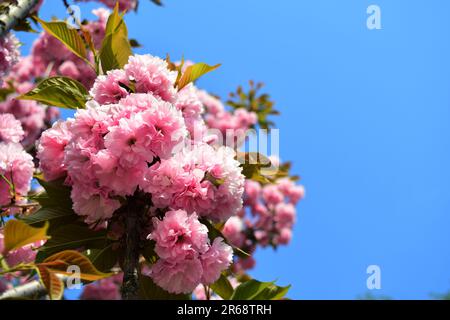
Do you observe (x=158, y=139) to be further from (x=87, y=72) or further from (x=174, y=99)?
(x=87, y=72)

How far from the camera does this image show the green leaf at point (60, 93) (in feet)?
5.46

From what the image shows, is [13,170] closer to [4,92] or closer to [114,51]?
[114,51]

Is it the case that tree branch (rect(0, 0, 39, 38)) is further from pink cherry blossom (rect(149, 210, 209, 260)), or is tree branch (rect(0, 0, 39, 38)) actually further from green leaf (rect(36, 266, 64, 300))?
green leaf (rect(36, 266, 64, 300))

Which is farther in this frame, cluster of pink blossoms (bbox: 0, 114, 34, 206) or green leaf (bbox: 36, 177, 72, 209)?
cluster of pink blossoms (bbox: 0, 114, 34, 206)

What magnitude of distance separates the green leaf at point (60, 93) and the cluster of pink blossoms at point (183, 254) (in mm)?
583

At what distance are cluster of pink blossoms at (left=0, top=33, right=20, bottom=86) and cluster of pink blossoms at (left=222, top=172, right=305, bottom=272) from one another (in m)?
4.42

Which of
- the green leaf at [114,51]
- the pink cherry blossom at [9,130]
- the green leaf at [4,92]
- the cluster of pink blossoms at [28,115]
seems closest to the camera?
the green leaf at [114,51]

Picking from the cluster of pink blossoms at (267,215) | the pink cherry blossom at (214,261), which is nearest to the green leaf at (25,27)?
the pink cherry blossom at (214,261)

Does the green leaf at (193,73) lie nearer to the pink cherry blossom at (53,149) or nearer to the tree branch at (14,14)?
the pink cherry blossom at (53,149)

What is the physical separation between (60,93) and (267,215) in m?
5.80

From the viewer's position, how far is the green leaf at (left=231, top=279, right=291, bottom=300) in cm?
153

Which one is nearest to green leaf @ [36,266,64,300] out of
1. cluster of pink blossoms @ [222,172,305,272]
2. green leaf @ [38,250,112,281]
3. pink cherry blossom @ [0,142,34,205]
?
green leaf @ [38,250,112,281]

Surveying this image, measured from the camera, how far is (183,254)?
1364 millimetres

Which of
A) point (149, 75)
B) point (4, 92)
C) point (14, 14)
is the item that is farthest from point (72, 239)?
point (4, 92)
